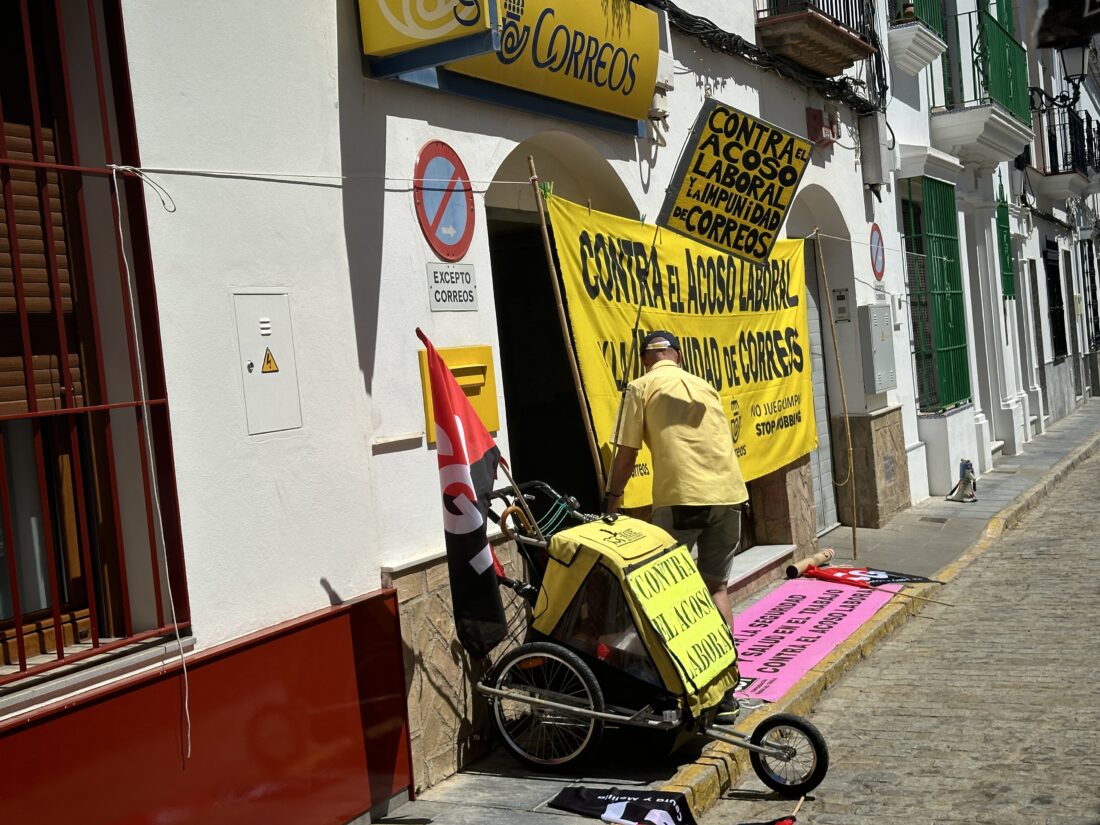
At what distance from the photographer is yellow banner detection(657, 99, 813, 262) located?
829 cm

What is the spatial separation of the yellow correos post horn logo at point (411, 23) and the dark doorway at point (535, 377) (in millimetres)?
2945

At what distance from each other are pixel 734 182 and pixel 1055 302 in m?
16.9

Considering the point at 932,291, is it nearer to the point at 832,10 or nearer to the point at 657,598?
the point at 832,10

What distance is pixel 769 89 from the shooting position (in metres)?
9.94

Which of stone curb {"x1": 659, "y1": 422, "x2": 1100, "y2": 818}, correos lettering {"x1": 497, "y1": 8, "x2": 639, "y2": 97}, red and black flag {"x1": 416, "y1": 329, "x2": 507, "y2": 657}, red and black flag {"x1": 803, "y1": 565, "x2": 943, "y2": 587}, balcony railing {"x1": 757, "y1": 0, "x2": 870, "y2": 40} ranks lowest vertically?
stone curb {"x1": 659, "y1": 422, "x2": 1100, "y2": 818}

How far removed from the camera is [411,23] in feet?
16.8

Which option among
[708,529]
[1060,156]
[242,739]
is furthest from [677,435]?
[1060,156]

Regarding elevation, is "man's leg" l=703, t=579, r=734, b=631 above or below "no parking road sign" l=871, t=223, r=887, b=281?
below

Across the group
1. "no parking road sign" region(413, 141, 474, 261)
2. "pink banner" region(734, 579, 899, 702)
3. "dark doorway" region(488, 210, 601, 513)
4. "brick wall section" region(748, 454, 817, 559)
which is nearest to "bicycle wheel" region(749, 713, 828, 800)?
"pink banner" region(734, 579, 899, 702)

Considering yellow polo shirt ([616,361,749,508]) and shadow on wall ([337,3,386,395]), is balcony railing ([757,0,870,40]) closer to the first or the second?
yellow polo shirt ([616,361,749,508])

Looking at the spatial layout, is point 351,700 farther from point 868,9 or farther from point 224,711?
point 868,9

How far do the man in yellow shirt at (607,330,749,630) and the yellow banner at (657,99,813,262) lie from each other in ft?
7.07

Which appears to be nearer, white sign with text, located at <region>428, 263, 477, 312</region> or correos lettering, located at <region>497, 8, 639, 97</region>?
white sign with text, located at <region>428, 263, 477, 312</region>

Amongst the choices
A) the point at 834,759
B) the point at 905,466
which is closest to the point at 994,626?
the point at 834,759
